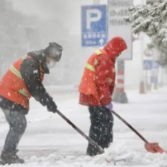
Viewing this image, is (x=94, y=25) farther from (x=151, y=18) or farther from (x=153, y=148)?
(x=153, y=148)

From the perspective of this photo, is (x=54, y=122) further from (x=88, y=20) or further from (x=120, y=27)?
(x=120, y=27)

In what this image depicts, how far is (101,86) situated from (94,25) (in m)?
11.3

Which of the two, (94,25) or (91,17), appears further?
(91,17)

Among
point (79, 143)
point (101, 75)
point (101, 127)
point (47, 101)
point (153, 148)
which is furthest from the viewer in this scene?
point (79, 143)

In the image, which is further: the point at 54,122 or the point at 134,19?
the point at 54,122

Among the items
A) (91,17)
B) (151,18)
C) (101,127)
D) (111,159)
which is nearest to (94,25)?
(91,17)

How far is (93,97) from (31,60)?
38.4 inches

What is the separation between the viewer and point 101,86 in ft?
21.9

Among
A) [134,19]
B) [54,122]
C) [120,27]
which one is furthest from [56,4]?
[134,19]

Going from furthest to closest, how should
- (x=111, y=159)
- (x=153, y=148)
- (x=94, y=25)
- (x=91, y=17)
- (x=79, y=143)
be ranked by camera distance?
(x=91, y=17) → (x=94, y=25) → (x=79, y=143) → (x=153, y=148) → (x=111, y=159)

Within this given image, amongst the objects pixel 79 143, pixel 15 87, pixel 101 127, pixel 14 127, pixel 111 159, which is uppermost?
pixel 15 87

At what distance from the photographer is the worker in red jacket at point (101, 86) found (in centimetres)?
666

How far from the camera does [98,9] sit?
1811cm

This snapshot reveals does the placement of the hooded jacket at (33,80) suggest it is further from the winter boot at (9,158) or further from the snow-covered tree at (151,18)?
the snow-covered tree at (151,18)
